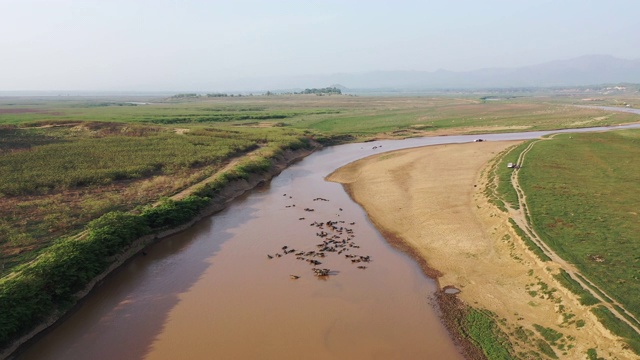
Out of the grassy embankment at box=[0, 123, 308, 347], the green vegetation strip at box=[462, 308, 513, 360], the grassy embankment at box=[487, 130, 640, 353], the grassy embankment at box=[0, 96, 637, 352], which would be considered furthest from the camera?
the grassy embankment at box=[0, 96, 637, 352]

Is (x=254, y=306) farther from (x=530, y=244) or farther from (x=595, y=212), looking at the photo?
(x=595, y=212)

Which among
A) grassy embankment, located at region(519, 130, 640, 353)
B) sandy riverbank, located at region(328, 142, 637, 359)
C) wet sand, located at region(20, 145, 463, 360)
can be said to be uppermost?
grassy embankment, located at region(519, 130, 640, 353)

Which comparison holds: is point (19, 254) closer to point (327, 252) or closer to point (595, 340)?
point (327, 252)

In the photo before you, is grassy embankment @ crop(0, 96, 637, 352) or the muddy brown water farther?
grassy embankment @ crop(0, 96, 637, 352)

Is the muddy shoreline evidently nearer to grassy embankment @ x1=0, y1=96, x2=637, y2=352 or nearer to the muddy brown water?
the muddy brown water

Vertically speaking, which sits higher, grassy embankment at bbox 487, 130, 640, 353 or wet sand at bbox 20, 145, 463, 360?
grassy embankment at bbox 487, 130, 640, 353

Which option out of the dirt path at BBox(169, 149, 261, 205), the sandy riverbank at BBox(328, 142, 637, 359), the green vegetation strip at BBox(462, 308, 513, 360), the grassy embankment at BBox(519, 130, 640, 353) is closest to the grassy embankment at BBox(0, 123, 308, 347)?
the dirt path at BBox(169, 149, 261, 205)

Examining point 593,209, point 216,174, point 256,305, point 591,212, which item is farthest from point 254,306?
point 216,174
